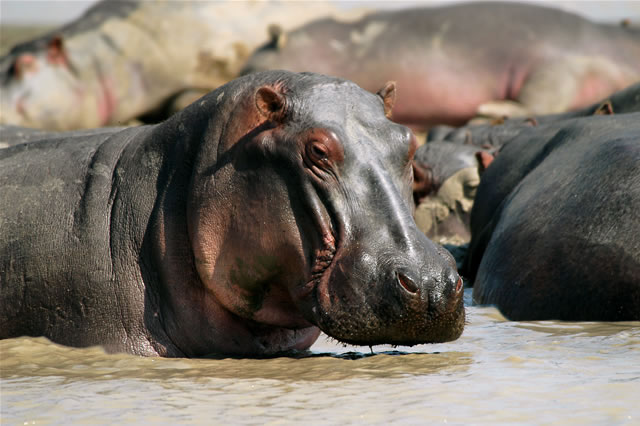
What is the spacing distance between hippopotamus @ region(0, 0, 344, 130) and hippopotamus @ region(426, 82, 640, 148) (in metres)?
4.24

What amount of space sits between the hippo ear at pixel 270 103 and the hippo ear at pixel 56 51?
377 inches

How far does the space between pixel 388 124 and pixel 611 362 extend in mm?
1110

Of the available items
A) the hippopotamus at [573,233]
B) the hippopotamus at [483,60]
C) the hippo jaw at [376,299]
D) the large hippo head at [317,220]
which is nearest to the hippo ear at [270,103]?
the large hippo head at [317,220]

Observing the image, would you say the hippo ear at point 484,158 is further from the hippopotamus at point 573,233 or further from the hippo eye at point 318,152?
the hippo eye at point 318,152

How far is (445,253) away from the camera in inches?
135

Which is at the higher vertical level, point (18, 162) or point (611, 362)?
point (18, 162)

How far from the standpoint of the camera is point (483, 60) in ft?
39.9

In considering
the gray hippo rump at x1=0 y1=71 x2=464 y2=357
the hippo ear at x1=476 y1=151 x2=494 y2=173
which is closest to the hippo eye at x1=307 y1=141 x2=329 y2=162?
the gray hippo rump at x1=0 y1=71 x2=464 y2=357

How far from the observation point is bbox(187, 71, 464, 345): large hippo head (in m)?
3.33

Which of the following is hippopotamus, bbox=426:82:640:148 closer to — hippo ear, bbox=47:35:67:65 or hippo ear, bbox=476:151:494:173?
hippo ear, bbox=476:151:494:173

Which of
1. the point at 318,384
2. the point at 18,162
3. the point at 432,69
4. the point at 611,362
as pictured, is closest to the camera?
the point at 318,384

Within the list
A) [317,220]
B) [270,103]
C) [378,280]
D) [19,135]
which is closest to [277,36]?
[19,135]

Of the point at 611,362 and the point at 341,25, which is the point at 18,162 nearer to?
the point at 611,362

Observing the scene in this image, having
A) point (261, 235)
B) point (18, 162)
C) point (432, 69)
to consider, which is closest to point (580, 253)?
point (261, 235)
